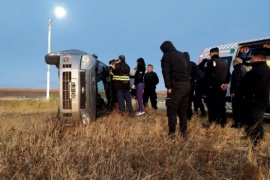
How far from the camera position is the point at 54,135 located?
6.05 meters

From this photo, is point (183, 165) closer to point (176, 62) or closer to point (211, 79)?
point (176, 62)

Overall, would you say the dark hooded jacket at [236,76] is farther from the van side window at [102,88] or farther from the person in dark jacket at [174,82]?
the van side window at [102,88]

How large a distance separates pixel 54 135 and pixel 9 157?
4.90 ft

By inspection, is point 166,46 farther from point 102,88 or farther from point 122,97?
point 122,97

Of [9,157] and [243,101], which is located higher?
[243,101]

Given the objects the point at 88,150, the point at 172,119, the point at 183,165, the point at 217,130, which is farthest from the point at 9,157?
the point at 217,130

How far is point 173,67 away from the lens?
6.34m

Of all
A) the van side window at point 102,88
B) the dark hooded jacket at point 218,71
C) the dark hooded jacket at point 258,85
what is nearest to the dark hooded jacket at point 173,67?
the dark hooded jacket at point 258,85

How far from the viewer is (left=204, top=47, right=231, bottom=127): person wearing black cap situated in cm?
792

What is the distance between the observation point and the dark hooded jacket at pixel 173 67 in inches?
249

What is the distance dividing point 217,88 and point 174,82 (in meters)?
2.01

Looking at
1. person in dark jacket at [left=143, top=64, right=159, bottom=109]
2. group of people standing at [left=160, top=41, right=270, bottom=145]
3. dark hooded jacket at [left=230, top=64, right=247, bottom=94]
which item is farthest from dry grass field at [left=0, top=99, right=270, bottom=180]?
person in dark jacket at [left=143, top=64, right=159, bottom=109]

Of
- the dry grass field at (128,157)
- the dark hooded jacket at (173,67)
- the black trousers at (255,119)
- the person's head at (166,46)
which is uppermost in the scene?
the person's head at (166,46)

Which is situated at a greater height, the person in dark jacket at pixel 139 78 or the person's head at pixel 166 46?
the person's head at pixel 166 46
